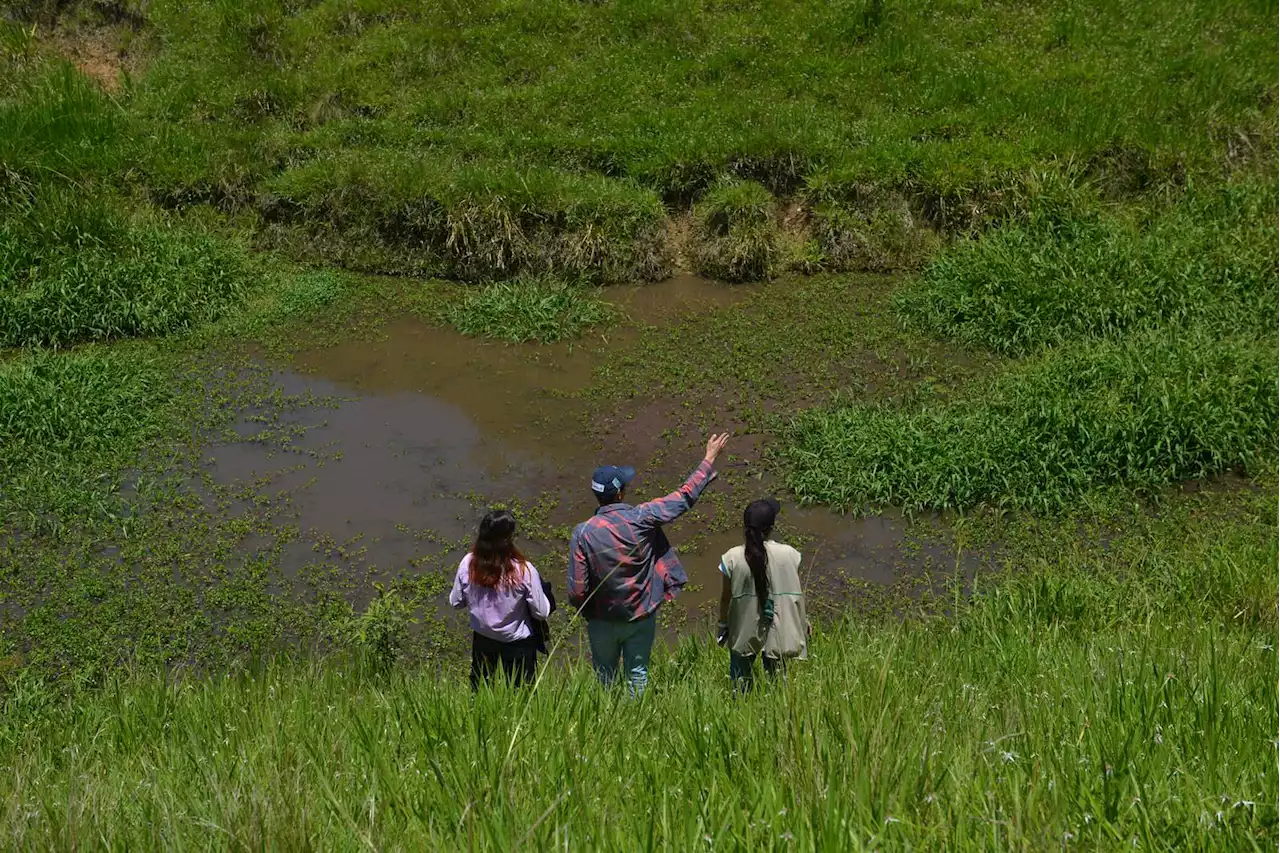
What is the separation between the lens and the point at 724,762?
315cm

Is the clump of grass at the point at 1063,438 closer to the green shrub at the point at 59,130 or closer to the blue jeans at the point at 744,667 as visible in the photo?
the blue jeans at the point at 744,667

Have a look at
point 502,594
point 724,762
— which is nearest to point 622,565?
point 502,594

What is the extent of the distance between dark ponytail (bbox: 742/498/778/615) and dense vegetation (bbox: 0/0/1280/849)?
41cm

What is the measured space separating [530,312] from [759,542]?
6.24 meters

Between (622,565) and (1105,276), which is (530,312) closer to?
(1105,276)

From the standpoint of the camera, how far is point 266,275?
12055 millimetres

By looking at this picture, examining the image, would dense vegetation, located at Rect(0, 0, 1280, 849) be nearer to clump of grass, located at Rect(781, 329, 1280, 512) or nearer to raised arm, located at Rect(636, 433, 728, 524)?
clump of grass, located at Rect(781, 329, 1280, 512)

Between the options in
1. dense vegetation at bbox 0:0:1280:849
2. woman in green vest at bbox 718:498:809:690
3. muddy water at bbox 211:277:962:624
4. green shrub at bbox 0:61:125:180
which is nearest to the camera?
dense vegetation at bbox 0:0:1280:849

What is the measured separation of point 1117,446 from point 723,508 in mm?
2963

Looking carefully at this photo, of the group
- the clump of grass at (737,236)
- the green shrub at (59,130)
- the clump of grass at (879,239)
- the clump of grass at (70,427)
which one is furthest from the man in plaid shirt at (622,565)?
the green shrub at (59,130)

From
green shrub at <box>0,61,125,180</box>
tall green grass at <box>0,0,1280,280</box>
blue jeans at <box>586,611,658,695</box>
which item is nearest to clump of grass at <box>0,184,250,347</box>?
green shrub at <box>0,61,125,180</box>

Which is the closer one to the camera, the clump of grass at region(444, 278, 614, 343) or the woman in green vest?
the woman in green vest

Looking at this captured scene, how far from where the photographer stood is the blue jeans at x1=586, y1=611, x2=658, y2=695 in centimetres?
574

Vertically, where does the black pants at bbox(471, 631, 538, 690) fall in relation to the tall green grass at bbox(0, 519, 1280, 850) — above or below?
below
